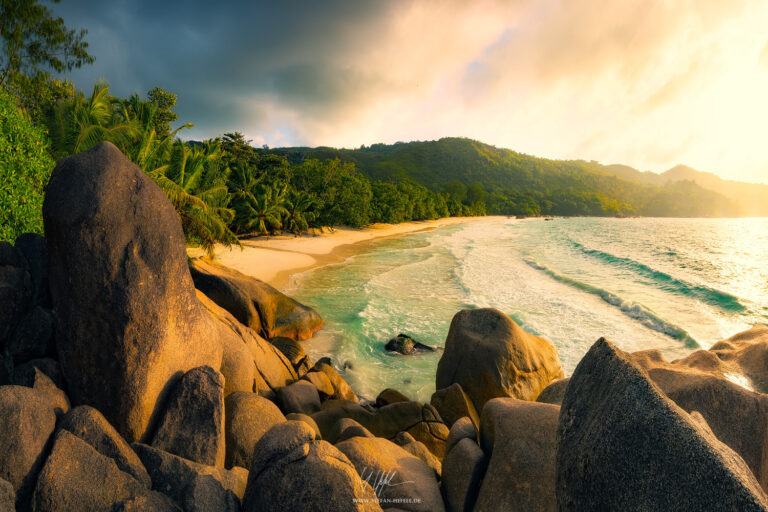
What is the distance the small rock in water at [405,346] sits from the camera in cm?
1110

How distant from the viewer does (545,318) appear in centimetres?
1474

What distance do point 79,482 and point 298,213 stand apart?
3525cm

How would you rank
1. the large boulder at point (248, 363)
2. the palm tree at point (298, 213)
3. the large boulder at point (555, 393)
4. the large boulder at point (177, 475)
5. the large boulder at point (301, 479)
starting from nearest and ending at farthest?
the large boulder at point (301, 479) < the large boulder at point (177, 475) < the large boulder at point (248, 363) < the large boulder at point (555, 393) < the palm tree at point (298, 213)

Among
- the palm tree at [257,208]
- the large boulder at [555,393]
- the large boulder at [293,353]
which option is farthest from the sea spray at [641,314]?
the palm tree at [257,208]

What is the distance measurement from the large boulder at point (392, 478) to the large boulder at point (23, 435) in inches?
103

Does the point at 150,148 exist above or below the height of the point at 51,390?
above

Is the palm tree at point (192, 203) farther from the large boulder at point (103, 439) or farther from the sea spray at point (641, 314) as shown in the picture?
the sea spray at point (641, 314)

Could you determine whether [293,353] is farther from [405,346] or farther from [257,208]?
[257,208]

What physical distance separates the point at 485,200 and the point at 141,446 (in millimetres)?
140909

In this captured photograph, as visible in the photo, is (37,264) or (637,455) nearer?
(637,455)

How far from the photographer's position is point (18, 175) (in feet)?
26.5

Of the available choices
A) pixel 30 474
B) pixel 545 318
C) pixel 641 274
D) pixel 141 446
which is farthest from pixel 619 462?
pixel 641 274

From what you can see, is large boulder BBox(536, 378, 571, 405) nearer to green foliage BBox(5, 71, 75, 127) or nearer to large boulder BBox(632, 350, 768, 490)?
large boulder BBox(632, 350, 768, 490)
